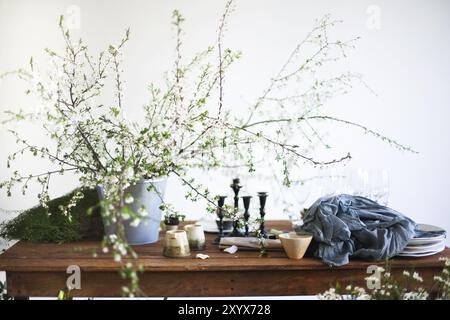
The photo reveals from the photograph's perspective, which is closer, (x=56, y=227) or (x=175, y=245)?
(x=175, y=245)

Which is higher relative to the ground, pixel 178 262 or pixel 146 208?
pixel 146 208

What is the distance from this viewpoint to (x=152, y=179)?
2.13 meters

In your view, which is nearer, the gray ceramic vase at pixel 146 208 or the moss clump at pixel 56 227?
the gray ceramic vase at pixel 146 208

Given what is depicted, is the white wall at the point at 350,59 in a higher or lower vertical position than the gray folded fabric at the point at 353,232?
higher

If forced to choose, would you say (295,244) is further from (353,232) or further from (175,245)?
(175,245)

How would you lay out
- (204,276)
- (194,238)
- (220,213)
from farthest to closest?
(220,213) → (194,238) → (204,276)

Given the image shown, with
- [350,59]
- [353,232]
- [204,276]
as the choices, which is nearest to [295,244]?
[353,232]

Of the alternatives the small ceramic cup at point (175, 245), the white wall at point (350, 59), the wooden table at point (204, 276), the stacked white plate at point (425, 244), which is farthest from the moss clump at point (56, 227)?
the white wall at point (350, 59)

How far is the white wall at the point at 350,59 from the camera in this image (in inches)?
158

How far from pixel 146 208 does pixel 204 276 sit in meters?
0.38

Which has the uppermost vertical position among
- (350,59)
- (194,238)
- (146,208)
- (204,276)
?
(350,59)

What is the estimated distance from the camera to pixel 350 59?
4078mm

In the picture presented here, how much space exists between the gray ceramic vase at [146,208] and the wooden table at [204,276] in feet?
0.74

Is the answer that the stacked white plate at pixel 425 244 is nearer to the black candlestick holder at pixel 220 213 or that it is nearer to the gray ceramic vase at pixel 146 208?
the black candlestick holder at pixel 220 213
